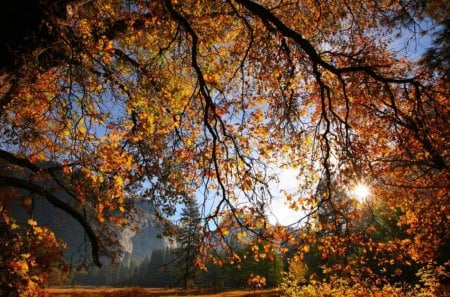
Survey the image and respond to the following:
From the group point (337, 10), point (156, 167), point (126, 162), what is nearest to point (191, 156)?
point (156, 167)

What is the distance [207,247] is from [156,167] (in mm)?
3761

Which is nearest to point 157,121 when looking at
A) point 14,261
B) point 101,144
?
point 101,144

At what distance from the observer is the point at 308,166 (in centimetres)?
888

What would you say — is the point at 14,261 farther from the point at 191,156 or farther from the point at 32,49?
the point at 191,156

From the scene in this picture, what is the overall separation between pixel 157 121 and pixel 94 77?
7.67ft

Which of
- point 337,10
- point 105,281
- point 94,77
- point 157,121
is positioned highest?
point 337,10

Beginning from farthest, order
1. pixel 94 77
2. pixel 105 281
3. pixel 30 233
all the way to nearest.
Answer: pixel 105 281 < pixel 94 77 < pixel 30 233

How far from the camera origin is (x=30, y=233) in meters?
7.49

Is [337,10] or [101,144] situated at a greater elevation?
[337,10]

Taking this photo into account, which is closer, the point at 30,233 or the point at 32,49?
the point at 32,49

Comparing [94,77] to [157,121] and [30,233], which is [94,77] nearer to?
[157,121]

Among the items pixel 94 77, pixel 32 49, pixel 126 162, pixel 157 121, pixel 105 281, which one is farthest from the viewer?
pixel 105 281

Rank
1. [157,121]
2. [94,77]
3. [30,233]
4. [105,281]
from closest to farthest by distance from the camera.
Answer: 1. [30,233]
2. [94,77]
3. [157,121]
4. [105,281]

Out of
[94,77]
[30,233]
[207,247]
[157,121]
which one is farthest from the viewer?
[157,121]
